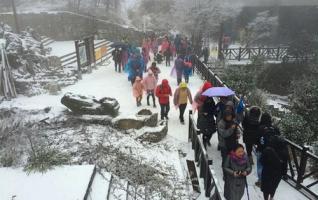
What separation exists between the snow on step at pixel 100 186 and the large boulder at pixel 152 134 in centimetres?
196

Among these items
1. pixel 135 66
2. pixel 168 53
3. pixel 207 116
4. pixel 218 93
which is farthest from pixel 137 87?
pixel 168 53

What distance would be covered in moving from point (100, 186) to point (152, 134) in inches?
102

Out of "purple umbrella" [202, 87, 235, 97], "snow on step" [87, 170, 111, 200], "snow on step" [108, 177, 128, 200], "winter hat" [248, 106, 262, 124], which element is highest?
"purple umbrella" [202, 87, 235, 97]

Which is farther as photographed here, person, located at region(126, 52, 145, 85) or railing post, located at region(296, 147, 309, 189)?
person, located at region(126, 52, 145, 85)

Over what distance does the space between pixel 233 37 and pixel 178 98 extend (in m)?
20.9

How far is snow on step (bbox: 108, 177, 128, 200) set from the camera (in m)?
5.89

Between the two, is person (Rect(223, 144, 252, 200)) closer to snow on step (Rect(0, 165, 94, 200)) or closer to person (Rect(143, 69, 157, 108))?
snow on step (Rect(0, 165, 94, 200))

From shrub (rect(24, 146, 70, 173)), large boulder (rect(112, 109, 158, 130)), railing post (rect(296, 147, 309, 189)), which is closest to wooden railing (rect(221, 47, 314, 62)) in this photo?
large boulder (rect(112, 109, 158, 130))

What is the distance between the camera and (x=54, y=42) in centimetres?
2431

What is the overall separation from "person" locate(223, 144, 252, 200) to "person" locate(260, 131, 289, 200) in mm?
323

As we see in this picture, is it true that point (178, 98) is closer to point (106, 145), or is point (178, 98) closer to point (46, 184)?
point (106, 145)

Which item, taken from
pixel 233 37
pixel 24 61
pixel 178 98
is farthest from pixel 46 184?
pixel 233 37

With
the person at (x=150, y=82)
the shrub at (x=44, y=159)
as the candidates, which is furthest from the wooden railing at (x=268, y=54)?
the shrub at (x=44, y=159)

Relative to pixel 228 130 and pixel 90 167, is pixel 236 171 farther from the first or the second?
pixel 90 167
